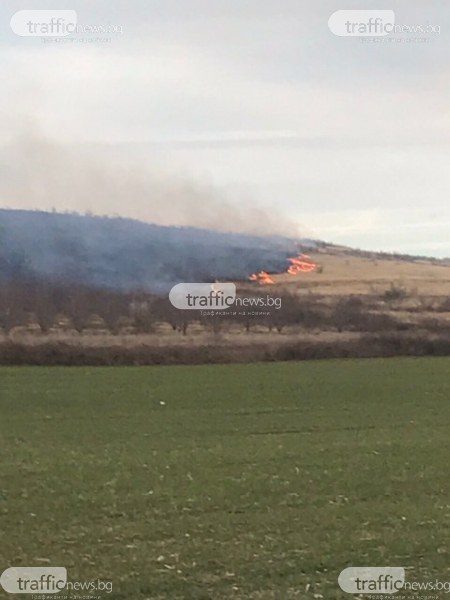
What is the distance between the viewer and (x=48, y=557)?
5.33 meters

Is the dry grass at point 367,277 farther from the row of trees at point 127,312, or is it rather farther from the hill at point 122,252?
the hill at point 122,252

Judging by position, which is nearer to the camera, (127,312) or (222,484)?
(222,484)

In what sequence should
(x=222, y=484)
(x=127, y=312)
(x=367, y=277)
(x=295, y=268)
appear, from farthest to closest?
(x=367, y=277), (x=127, y=312), (x=295, y=268), (x=222, y=484)

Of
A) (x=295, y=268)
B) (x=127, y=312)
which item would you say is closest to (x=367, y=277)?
(x=295, y=268)

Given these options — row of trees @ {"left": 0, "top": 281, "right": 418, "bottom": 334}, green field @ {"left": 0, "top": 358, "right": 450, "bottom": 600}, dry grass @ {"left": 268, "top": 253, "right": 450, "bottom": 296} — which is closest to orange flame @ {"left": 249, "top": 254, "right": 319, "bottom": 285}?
dry grass @ {"left": 268, "top": 253, "right": 450, "bottom": 296}

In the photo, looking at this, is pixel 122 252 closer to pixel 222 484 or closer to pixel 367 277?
pixel 367 277

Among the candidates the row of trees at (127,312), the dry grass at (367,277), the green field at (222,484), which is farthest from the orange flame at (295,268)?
the green field at (222,484)

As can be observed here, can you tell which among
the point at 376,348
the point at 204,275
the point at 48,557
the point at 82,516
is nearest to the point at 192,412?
the point at 204,275

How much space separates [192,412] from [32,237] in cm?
488

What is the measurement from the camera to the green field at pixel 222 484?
520 cm

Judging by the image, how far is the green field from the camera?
17.0 feet

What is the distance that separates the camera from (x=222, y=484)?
753 centimetres

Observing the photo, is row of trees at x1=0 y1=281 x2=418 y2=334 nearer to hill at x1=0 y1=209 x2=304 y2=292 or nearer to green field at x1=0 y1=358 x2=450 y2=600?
hill at x1=0 y1=209 x2=304 y2=292

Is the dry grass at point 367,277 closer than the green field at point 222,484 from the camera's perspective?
No
